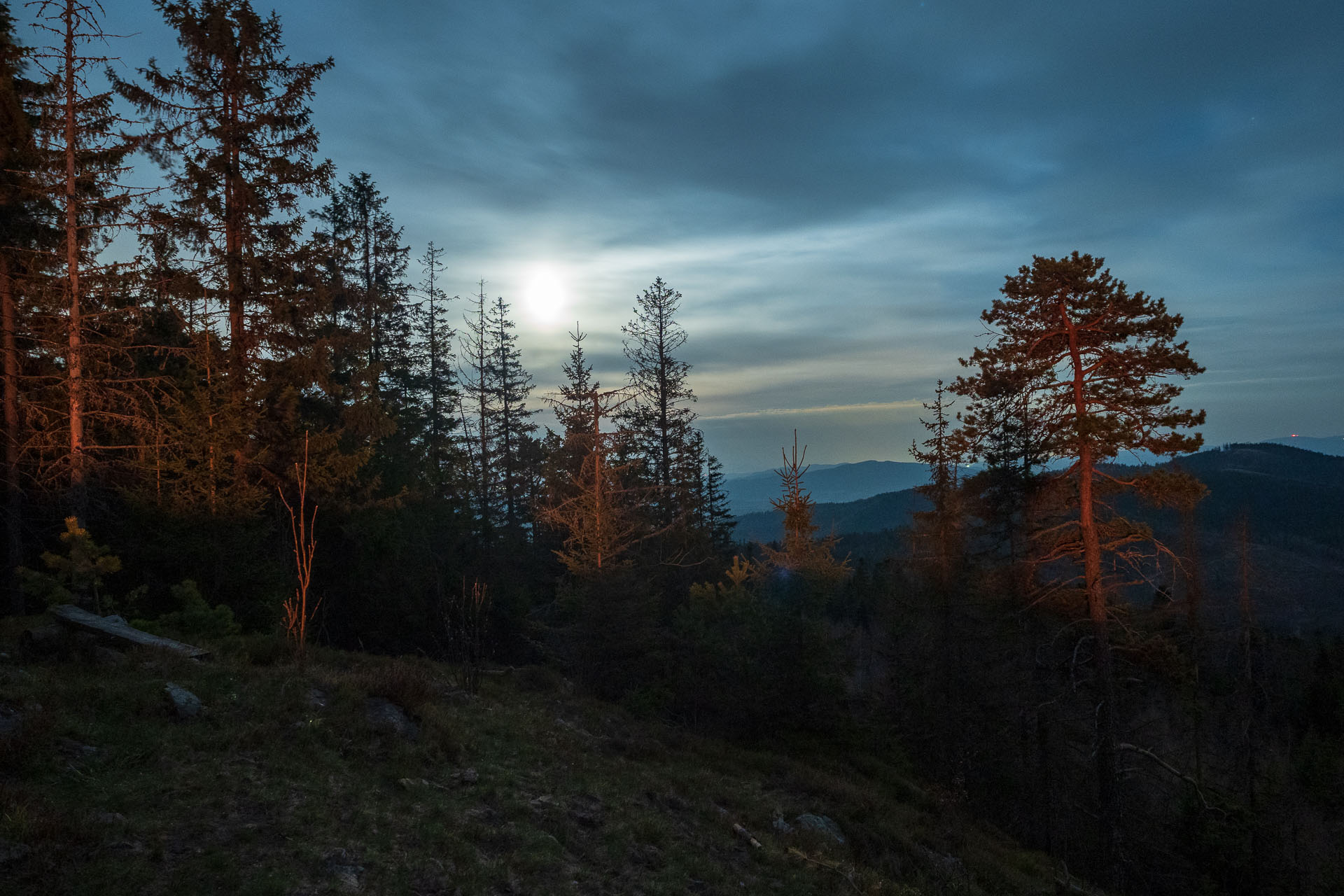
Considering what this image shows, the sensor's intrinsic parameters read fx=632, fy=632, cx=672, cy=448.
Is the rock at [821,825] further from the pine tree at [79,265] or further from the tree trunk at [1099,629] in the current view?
the pine tree at [79,265]

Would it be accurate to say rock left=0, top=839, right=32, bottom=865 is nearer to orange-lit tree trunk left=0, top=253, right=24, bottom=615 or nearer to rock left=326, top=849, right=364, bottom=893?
rock left=326, top=849, right=364, bottom=893

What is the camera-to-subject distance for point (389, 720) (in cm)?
864

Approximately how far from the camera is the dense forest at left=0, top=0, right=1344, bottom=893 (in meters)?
13.8

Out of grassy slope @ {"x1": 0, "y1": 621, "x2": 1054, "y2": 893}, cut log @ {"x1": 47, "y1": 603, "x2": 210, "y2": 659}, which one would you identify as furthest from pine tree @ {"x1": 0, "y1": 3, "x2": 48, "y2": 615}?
grassy slope @ {"x1": 0, "y1": 621, "x2": 1054, "y2": 893}

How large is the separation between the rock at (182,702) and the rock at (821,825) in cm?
879

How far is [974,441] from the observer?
18.0 metres

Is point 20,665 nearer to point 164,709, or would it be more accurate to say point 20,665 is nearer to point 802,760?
point 164,709

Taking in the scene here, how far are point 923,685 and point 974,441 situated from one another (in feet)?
25.5

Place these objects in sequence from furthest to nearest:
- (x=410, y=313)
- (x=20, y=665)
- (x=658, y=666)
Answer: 1. (x=410, y=313)
2. (x=658, y=666)
3. (x=20, y=665)

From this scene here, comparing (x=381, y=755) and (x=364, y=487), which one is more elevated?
(x=364, y=487)

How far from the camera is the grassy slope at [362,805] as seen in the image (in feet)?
16.3

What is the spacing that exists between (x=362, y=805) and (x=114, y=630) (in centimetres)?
531

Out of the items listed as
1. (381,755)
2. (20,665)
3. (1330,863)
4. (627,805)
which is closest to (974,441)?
(1330,863)

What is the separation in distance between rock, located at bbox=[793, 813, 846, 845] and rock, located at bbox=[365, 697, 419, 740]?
6395 mm
